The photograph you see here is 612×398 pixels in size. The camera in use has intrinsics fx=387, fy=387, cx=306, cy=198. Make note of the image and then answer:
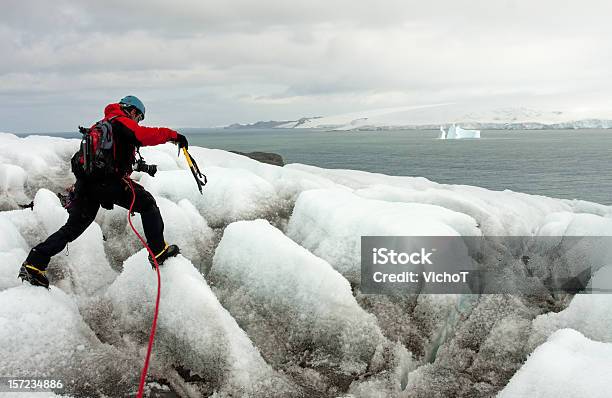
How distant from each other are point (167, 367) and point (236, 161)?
851 centimetres

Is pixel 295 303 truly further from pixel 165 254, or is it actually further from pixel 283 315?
pixel 165 254

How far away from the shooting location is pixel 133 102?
5.53m

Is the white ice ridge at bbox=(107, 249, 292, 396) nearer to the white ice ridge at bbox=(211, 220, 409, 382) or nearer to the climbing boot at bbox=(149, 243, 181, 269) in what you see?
the climbing boot at bbox=(149, 243, 181, 269)

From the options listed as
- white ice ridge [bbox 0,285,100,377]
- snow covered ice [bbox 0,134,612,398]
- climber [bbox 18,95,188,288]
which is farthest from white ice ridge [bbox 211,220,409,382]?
white ice ridge [bbox 0,285,100,377]

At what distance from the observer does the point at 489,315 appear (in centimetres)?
641

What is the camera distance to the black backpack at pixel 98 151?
4871mm

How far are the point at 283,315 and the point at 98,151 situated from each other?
133 inches

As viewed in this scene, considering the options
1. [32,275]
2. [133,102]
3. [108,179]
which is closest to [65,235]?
[32,275]

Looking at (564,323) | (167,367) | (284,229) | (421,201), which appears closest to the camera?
(167,367)

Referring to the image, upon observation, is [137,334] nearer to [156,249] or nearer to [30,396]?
[156,249]


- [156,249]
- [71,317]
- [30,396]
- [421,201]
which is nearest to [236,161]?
[421,201]

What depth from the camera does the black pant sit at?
5.07 m

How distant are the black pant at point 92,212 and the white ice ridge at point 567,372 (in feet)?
15.3

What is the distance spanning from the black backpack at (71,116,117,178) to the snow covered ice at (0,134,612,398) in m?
1.49
